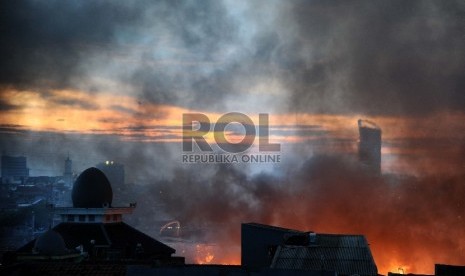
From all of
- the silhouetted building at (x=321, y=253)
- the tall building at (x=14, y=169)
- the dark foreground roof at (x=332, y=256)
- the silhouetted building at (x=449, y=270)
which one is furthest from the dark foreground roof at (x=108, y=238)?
the tall building at (x=14, y=169)

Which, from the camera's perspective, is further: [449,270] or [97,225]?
[97,225]

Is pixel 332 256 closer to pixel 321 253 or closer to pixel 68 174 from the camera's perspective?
pixel 321 253

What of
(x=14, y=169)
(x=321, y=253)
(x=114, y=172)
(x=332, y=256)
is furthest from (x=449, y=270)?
(x=14, y=169)

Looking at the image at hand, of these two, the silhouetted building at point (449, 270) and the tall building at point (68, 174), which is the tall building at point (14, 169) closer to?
the tall building at point (68, 174)

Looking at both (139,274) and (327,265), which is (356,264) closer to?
(327,265)

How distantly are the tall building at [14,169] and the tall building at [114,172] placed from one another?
21103 millimetres

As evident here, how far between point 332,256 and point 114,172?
98.5 m

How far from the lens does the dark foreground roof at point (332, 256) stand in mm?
51156

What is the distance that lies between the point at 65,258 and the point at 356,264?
30597 mm

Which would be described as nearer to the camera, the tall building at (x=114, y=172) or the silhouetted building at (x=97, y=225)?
the silhouetted building at (x=97, y=225)

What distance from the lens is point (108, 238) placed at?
89.5 meters

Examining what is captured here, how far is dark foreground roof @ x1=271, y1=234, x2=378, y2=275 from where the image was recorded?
51.2 metres

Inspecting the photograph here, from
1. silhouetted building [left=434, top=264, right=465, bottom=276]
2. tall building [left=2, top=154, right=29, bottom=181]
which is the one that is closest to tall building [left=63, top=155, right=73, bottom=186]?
tall building [left=2, top=154, right=29, bottom=181]

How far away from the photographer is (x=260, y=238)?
202ft
